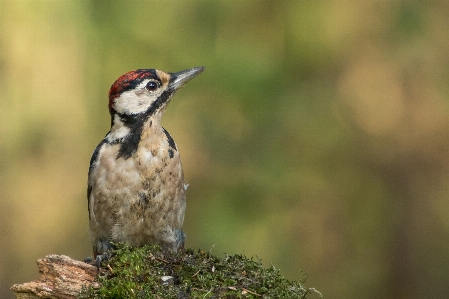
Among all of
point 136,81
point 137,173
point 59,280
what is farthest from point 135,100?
point 59,280

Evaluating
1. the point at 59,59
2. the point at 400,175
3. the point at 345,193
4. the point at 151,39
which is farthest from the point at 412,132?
the point at 59,59

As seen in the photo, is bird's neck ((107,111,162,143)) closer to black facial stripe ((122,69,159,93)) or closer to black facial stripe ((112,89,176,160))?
black facial stripe ((112,89,176,160))

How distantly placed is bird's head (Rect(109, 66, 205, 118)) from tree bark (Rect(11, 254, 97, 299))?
48.5 inches

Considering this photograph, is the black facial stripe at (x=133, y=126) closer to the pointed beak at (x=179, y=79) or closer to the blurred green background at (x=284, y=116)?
the pointed beak at (x=179, y=79)

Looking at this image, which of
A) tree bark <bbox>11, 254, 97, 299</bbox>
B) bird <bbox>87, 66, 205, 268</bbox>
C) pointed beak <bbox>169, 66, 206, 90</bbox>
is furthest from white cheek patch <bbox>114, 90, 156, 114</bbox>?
tree bark <bbox>11, 254, 97, 299</bbox>

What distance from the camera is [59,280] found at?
3.62m

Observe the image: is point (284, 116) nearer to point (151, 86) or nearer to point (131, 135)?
point (151, 86)

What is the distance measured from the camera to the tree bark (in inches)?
141

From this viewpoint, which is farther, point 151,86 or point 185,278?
point 151,86

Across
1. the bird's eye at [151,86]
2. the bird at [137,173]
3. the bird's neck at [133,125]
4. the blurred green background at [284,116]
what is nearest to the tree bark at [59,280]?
the bird at [137,173]

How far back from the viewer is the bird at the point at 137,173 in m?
4.39

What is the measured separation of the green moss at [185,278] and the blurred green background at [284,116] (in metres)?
3.34

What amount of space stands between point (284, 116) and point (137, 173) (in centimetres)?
328

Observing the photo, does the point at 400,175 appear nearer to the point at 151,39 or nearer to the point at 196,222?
the point at 196,222
